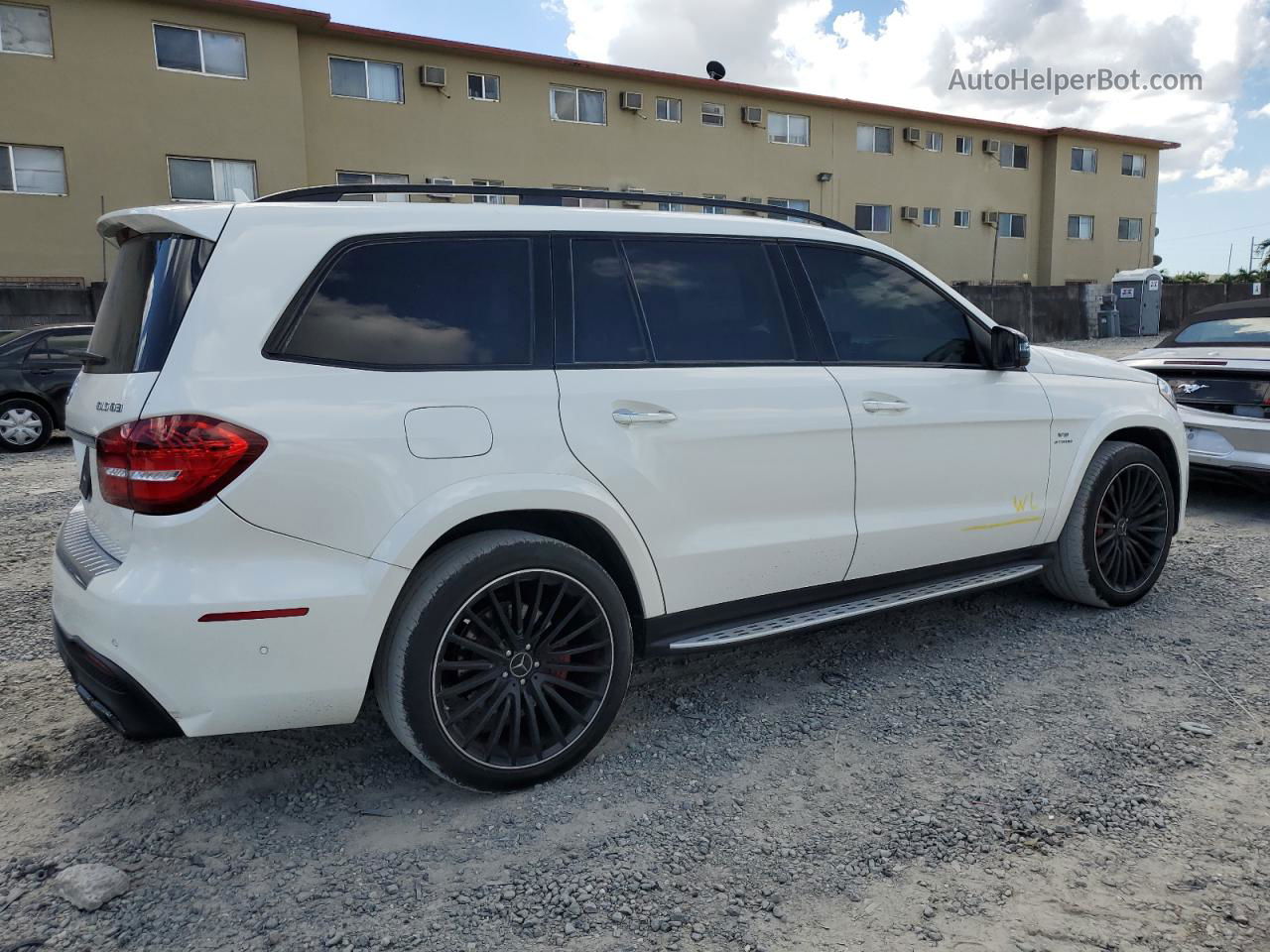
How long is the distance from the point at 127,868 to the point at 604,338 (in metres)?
2.07

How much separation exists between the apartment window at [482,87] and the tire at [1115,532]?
22805mm

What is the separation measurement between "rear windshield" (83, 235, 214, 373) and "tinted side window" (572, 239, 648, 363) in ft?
3.71

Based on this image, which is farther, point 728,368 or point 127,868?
point 728,368

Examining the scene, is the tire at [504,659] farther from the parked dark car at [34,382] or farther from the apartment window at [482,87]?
the apartment window at [482,87]

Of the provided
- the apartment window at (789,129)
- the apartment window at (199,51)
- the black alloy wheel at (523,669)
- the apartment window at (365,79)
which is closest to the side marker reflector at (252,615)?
the black alloy wheel at (523,669)

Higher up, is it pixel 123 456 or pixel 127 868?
pixel 123 456

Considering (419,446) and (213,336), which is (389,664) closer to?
(419,446)

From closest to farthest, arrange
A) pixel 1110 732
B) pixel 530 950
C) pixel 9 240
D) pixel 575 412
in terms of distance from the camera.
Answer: pixel 530 950 → pixel 575 412 → pixel 1110 732 → pixel 9 240

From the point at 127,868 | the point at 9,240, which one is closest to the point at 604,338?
the point at 127,868

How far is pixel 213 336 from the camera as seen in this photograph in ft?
8.41

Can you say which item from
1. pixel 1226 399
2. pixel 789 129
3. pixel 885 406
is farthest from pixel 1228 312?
pixel 789 129

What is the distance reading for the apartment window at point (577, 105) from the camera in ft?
83.3

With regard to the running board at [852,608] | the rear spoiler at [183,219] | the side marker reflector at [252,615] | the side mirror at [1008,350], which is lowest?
the running board at [852,608]

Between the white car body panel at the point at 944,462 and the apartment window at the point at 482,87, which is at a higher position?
the apartment window at the point at 482,87
